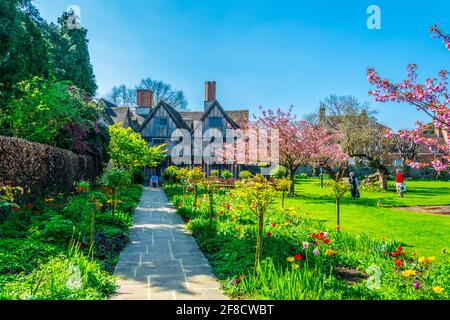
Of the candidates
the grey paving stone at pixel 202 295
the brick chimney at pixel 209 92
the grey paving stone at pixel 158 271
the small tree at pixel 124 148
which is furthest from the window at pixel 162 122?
the grey paving stone at pixel 202 295

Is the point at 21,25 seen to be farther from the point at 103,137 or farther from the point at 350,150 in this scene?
the point at 350,150

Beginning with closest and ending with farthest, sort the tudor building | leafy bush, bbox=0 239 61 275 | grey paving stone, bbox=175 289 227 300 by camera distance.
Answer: grey paving stone, bbox=175 289 227 300 < leafy bush, bbox=0 239 61 275 < the tudor building

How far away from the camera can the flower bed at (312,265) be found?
3912mm

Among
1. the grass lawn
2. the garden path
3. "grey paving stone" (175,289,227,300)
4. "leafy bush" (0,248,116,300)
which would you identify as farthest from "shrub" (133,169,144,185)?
"grey paving stone" (175,289,227,300)

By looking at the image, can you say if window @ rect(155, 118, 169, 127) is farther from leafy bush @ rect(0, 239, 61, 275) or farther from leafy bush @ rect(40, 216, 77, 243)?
leafy bush @ rect(0, 239, 61, 275)

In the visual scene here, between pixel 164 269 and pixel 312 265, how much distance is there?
2.31 metres

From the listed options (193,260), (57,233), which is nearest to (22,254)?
(57,233)

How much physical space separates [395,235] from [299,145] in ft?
43.1

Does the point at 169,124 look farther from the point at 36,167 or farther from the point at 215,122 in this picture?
the point at 36,167

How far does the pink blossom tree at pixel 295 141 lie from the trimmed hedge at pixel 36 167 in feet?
40.1

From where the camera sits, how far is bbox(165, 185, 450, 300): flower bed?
391 centimetres

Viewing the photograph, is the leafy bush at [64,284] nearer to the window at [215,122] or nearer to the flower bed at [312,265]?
the flower bed at [312,265]

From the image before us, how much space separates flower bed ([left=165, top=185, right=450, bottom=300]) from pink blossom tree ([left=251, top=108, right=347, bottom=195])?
12.6 metres
